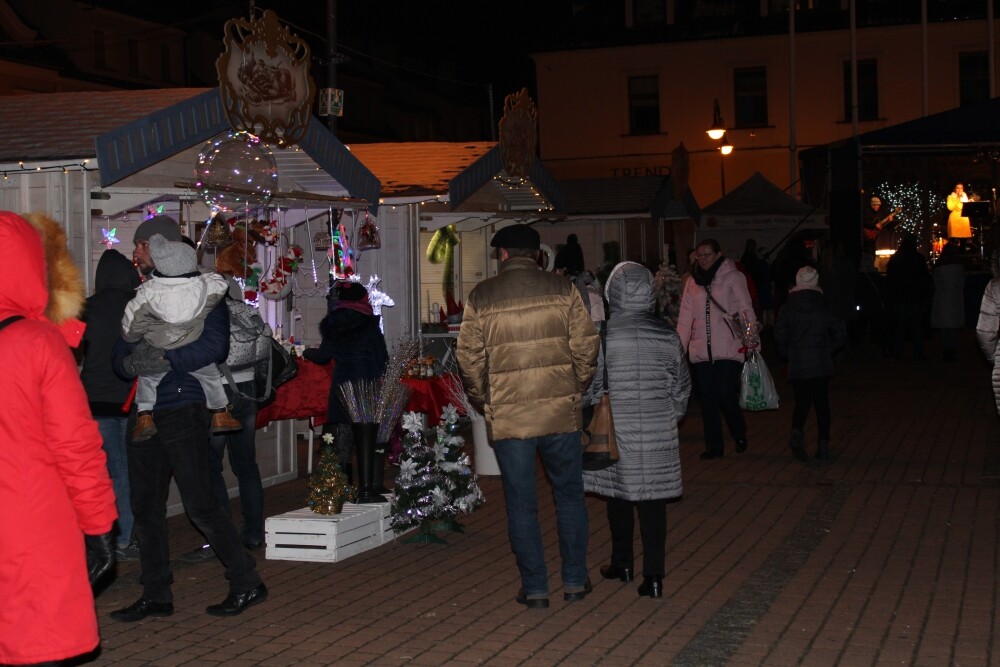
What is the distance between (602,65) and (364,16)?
12402 mm

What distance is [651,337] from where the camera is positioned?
22.1ft

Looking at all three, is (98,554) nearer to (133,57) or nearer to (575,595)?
(575,595)

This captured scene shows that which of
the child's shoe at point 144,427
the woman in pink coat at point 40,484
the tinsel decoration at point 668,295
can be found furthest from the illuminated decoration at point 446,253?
the woman in pink coat at point 40,484

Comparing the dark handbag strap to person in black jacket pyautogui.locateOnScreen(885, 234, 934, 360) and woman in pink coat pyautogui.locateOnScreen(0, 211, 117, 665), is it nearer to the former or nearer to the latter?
woman in pink coat pyautogui.locateOnScreen(0, 211, 117, 665)

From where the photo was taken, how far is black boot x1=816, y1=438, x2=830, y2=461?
1122cm

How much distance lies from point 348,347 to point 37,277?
5.91 meters

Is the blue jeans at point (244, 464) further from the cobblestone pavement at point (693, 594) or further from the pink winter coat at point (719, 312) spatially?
the pink winter coat at point (719, 312)

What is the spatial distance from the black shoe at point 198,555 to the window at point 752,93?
3590 centimetres

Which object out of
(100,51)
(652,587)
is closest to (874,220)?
A: (652,587)

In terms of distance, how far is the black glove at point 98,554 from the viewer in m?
3.91

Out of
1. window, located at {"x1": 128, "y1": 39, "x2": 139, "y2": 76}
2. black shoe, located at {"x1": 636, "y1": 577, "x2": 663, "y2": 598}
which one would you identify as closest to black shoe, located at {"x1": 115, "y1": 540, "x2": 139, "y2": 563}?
black shoe, located at {"x1": 636, "y1": 577, "x2": 663, "y2": 598}

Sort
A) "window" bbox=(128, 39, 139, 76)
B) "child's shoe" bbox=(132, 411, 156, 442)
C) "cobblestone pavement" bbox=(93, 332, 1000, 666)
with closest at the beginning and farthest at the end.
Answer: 1. "cobblestone pavement" bbox=(93, 332, 1000, 666)
2. "child's shoe" bbox=(132, 411, 156, 442)
3. "window" bbox=(128, 39, 139, 76)

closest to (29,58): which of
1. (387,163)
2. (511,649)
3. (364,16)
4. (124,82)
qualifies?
(124,82)

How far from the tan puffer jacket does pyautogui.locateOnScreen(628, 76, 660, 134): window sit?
120 ft
